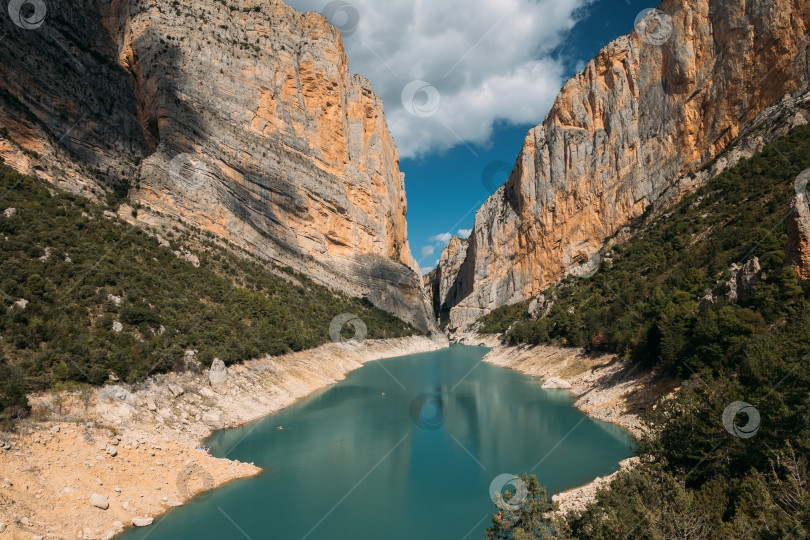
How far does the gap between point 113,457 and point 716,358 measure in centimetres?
2357

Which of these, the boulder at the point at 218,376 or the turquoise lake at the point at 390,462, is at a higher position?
the boulder at the point at 218,376

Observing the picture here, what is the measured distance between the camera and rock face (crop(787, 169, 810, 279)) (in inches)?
662

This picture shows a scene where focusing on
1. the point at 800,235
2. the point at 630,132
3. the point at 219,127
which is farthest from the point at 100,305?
the point at 630,132

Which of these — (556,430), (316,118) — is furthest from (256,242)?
(556,430)

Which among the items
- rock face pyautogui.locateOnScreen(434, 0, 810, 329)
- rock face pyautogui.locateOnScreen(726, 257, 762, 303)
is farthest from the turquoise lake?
rock face pyautogui.locateOnScreen(434, 0, 810, 329)

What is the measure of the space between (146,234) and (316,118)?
4279 centimetres

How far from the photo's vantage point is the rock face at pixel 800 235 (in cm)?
1681

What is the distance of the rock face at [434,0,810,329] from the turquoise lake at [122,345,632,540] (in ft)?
141

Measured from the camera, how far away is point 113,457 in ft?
45.2

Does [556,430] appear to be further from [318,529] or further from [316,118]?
[316,118]

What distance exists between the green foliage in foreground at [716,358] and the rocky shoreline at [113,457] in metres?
11.9

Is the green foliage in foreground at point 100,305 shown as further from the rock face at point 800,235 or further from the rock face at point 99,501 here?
the rock face at point 800,235

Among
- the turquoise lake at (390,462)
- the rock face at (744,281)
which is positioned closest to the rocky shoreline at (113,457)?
the turquoise lake at (390,462)

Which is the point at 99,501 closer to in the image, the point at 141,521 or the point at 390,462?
the point at 141,521
